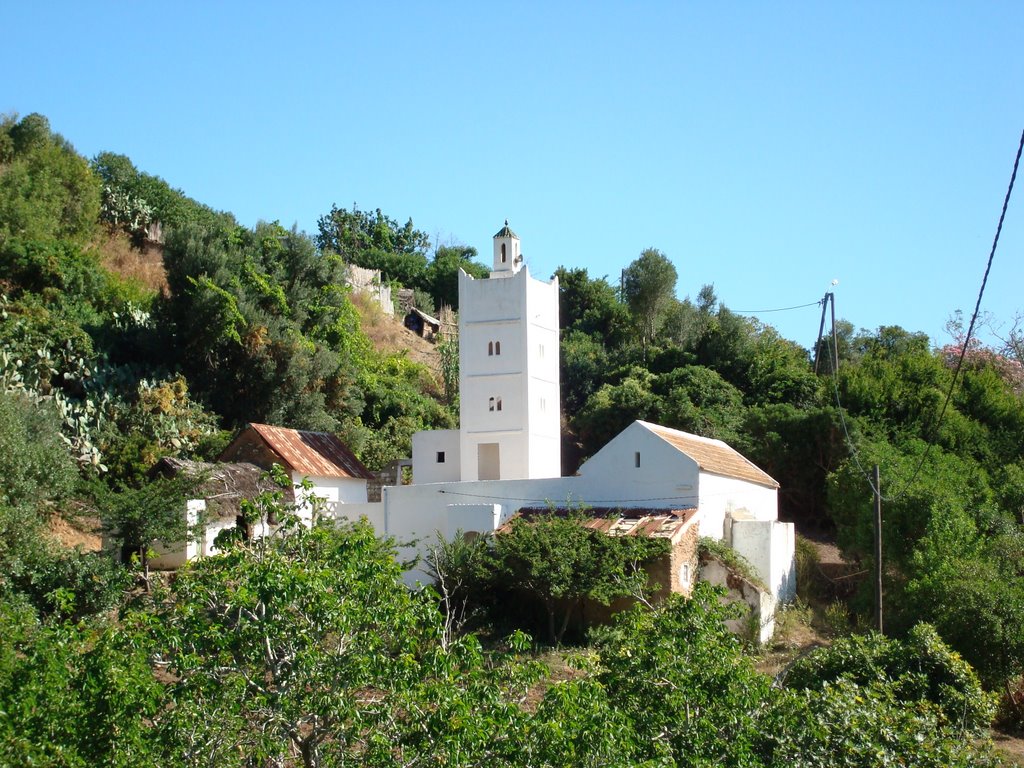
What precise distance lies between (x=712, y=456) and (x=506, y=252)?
8.50 meters

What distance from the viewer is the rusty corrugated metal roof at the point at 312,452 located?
28.6 m

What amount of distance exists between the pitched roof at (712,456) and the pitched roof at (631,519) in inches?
57.1

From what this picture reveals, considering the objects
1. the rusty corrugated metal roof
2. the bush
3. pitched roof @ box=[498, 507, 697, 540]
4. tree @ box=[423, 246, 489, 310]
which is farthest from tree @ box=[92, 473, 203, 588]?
tree @ box=[423, 246, 489, 310]

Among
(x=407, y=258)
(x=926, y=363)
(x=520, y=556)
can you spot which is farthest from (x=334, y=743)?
(x=407, y=258)

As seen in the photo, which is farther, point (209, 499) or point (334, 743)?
point (209, 499)

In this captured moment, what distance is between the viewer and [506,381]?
105 feet

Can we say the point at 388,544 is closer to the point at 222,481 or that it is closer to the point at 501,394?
the point at 222,481

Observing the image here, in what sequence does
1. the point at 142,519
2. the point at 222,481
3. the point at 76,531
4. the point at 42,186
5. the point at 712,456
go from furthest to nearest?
the point at 42,186, the point at 712,456, the point at 76,531, the point at 222,481, the point at 142,519

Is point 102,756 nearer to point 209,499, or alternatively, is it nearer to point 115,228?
point 209,499

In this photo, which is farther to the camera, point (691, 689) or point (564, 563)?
point (564, 563)

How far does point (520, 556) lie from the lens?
24578 millimetres

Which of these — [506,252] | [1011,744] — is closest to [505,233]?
[506,252]

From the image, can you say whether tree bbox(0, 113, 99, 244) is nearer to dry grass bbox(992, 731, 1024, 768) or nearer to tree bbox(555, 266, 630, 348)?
tree bbox(555, 266, 630, 348)

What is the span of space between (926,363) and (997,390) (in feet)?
7.54
